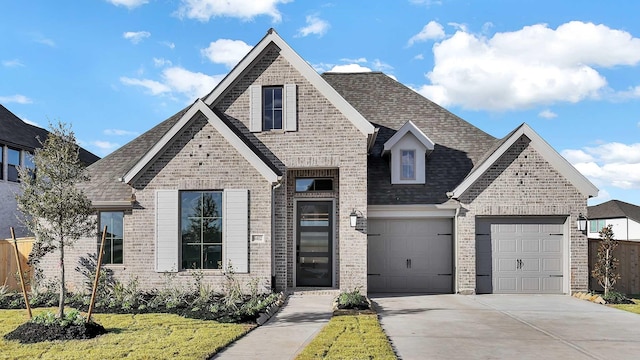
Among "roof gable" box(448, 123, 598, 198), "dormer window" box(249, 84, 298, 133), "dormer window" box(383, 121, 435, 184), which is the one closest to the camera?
"dormer window" box(249, 84, 298, 133)

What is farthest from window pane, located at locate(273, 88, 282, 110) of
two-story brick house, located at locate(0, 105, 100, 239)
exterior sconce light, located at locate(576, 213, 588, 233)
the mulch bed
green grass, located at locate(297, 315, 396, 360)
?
two-story brick house, located at locate(0, 105, 100, 239)

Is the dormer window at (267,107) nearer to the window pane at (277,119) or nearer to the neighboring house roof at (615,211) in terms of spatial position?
the window pane at (277,119)

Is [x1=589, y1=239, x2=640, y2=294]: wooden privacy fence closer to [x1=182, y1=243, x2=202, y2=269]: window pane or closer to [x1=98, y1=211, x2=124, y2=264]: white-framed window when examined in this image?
[x1=182, y1=243, x2=202, y2=269]: window pane

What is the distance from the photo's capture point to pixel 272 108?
45.8 ft

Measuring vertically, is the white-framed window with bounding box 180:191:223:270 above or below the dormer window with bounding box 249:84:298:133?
below

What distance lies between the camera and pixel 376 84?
1870 centimetres

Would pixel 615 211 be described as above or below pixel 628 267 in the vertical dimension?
above

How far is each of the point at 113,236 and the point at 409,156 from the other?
9435 mm

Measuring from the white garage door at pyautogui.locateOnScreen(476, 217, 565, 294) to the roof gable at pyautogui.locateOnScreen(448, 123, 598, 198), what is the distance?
1.21m

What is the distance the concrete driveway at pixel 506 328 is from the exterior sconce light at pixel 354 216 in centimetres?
227

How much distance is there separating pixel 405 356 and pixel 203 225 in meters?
7.51

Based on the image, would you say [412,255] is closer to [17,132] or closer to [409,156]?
[409,156]

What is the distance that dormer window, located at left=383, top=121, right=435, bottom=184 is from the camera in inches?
595

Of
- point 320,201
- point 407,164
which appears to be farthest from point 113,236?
point 407,164
